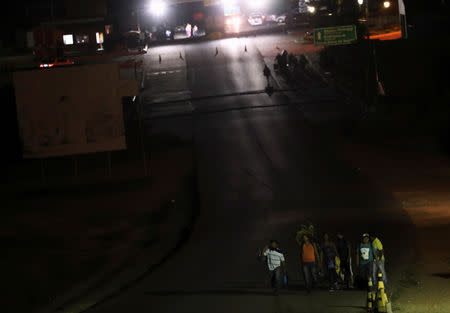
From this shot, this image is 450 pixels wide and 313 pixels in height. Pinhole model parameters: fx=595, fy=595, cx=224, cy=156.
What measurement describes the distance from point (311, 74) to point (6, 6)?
173ft

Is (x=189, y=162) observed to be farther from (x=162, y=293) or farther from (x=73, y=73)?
(x=162, y=293)

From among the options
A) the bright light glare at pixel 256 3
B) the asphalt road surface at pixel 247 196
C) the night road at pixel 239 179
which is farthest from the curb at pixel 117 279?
the bright light glare at pixel 256 3

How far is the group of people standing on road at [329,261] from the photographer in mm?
13367

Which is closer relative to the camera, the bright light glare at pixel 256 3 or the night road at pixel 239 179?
the night road at pixel 239 179

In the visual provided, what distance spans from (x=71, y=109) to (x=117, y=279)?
1132cm

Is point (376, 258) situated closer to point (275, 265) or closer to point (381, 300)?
point (381, 300)

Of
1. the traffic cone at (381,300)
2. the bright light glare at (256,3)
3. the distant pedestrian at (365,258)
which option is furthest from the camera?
the bright light glare at (256,3)

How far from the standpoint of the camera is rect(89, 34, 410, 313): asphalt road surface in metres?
14.3

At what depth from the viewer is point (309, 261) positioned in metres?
13.9

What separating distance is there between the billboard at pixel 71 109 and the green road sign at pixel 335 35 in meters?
17.4

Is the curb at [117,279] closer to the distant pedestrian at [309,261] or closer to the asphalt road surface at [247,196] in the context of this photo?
the asphalt road surface at [247,196]

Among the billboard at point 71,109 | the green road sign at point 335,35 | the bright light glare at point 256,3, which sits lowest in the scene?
the billboard at point 71,109

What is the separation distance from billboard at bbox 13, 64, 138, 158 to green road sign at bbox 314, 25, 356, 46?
1744 centimetres

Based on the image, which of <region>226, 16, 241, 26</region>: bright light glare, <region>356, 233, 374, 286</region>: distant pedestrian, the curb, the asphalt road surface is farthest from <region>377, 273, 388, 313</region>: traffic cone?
<region>226, 16, 241, 26</region>: bright light glare
